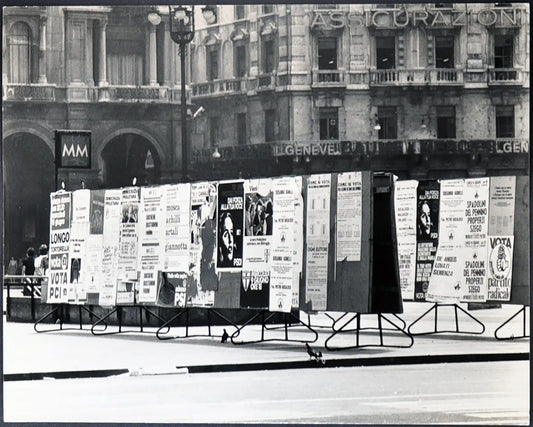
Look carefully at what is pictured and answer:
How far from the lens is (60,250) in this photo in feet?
68.8

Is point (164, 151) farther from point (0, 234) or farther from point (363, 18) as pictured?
point (0, 234)

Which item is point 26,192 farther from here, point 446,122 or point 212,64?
point 446,122

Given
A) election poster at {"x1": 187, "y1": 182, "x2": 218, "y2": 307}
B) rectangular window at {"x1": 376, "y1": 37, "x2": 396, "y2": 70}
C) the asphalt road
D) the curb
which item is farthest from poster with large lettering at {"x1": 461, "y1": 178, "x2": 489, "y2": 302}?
rectangular window at {"x1": 376, "y1": 37, "x2": 396, "y2": 70}

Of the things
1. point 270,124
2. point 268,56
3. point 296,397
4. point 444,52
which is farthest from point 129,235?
point 268,56

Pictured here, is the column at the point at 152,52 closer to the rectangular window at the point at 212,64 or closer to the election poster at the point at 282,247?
the rectangular window at the point at 212,64

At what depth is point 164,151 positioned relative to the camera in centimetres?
4681

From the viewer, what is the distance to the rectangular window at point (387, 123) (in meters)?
48.3

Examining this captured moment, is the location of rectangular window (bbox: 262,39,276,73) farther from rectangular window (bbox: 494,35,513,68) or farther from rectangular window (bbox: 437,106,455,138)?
rectangular window (bbox: 494,35,513,68)

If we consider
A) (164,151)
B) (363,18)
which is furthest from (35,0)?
(363,18)

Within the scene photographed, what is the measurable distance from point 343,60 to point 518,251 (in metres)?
31.7

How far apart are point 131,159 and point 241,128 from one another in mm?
4167

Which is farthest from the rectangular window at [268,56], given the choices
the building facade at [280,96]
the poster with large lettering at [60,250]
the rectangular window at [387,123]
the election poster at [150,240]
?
the election poster at [150,240]

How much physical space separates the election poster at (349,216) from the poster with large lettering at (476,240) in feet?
8.50

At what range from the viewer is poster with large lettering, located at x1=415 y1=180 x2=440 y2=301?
19578 mm
